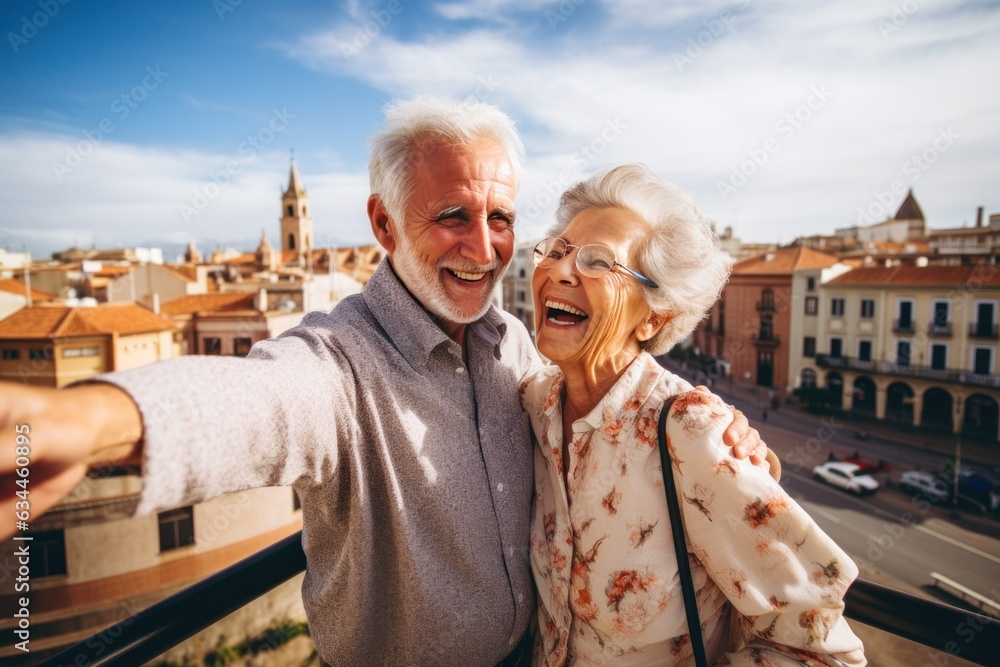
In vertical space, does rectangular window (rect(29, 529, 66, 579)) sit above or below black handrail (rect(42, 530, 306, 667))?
Result: below

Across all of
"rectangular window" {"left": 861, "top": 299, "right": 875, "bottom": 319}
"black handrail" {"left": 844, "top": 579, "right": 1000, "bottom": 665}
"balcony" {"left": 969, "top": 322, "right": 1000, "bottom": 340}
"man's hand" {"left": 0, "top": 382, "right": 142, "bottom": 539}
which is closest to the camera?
"man's hand" {"left": 0, "top": 382, "right": 142, "bottom": 539}

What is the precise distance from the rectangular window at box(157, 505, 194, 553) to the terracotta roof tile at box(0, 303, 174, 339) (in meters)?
6.92

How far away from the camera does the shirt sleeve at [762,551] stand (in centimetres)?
128

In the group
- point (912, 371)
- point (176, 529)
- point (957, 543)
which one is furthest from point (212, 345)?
point (912, 371)

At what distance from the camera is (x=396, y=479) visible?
136 cm

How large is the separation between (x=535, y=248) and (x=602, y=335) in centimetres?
42

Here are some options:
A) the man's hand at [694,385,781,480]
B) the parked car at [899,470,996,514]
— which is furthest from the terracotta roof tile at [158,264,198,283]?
the parked car at [899,470,996,514]

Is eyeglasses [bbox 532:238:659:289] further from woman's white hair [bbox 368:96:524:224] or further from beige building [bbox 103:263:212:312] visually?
beige building [bbox 103:263:212:312]

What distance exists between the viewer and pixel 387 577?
142 centimetres

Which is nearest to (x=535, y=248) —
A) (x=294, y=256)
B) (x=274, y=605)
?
(x=274, y=605)

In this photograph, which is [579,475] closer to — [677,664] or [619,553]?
[619,553]

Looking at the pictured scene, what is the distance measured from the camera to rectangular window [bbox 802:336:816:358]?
25.8 m

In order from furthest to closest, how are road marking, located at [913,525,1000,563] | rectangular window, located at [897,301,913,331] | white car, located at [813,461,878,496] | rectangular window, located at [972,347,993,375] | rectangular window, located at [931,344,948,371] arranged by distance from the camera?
rectangular window, located at [897,301,913,331], rectangular window, located at [931,344,948,371], rectangular window, located at [972,347,993,375], white car, located at [813,461,878,496], road marking, located at [913,525,1000,563]

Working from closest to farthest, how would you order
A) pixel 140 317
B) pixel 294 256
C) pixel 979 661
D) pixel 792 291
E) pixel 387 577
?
pixel 979 661 < pixel 387 577 < pixel 140 317 < pixel 792 291 < pixel 294 256
